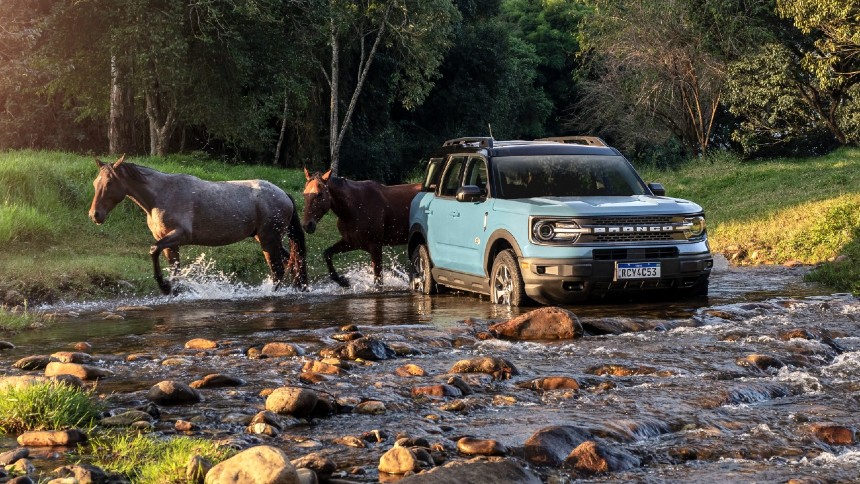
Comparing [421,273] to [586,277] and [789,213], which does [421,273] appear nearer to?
[586,277]

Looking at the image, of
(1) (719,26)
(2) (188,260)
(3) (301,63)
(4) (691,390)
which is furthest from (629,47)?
(4) (691,390)

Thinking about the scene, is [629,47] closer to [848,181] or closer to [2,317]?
[848,181]

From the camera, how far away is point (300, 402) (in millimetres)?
7289

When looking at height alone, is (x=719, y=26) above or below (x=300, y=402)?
above

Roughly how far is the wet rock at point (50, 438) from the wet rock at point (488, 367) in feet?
10.9

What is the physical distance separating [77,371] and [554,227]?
5.74m

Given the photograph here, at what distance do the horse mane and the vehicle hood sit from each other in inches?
217

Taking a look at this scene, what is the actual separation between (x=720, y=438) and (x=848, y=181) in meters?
21.2

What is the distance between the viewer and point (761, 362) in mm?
9047

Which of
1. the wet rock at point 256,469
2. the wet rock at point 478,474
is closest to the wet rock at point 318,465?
the wet rock at point 256,469

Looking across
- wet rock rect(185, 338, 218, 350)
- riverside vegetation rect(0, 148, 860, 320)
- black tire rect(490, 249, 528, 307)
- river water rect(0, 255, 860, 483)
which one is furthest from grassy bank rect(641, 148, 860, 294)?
wet rock rect(185, 338, 218, 350)

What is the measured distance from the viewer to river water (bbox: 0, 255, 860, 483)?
6445mm

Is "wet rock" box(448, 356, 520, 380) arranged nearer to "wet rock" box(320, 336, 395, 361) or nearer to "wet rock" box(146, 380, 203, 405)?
"wet rock" box(320, 336, 395, 361)

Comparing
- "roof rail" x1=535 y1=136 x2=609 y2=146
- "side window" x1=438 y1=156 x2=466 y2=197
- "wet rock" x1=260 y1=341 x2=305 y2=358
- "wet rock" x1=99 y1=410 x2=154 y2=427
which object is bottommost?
"wet rock" x1=260 y1=341 x2=305 y2=358
